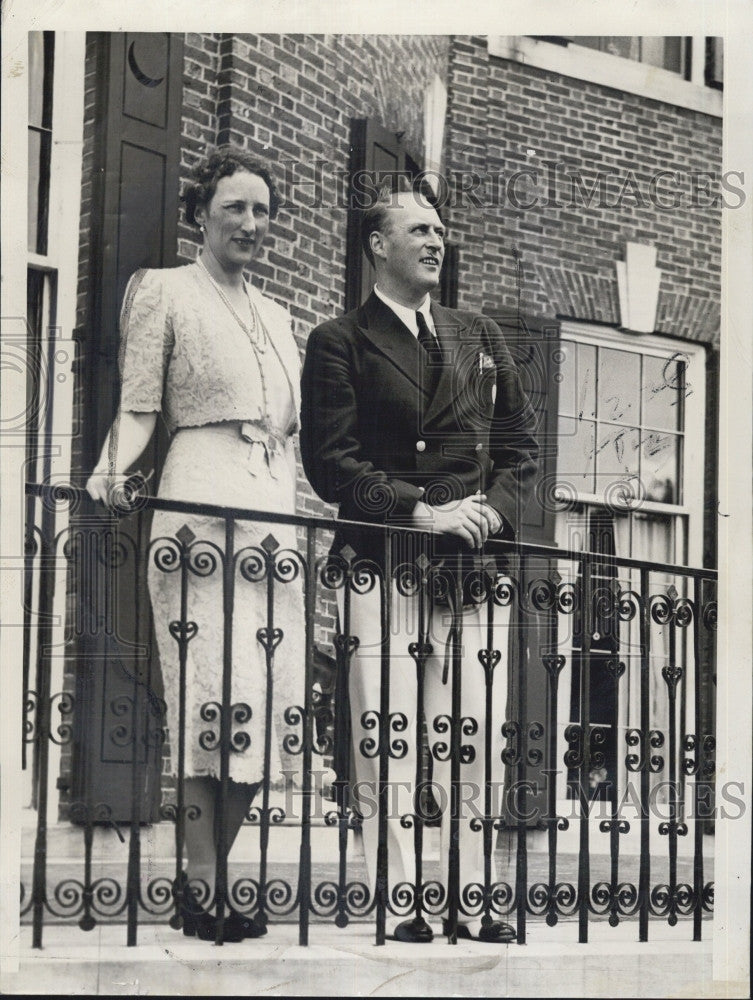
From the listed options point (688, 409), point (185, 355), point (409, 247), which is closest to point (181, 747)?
point (185, 355)

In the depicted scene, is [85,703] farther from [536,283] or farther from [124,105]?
[536,283]

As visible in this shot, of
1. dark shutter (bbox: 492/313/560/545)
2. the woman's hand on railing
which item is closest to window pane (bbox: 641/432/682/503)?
dark shutter (bbox: 492/313/560/545)

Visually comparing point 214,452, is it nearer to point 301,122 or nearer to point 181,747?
point 181,747

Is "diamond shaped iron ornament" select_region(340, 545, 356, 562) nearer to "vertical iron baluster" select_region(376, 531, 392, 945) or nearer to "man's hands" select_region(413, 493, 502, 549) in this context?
"vertical iron baluster" select_region(376, 531, 392, 945)

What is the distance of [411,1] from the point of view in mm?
5438

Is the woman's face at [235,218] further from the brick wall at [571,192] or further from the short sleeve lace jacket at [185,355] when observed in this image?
the brick wall at [571,192]

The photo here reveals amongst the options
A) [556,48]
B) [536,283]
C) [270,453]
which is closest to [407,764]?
[270,453]

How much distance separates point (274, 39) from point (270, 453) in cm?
170

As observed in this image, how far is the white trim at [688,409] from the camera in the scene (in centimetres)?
619

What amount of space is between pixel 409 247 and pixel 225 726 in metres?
2.09

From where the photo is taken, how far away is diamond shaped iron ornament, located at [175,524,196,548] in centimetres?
499

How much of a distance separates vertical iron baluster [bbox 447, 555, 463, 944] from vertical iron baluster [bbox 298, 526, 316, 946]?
536 millimetres

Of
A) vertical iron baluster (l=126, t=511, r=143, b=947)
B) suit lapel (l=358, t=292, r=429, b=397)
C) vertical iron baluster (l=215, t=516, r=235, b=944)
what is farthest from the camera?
suit lapel (l=358, t=292, r=429, b=397)

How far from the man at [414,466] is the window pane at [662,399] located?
71 centimetres
